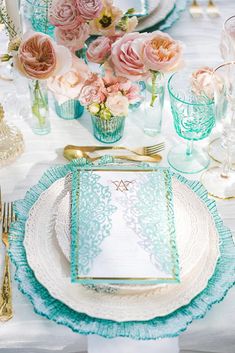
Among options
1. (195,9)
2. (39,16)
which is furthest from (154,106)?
(195,9)

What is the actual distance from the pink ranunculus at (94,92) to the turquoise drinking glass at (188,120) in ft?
0.55


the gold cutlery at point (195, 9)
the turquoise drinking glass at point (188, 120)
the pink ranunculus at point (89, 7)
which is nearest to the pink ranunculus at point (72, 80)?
the pink ranunculus at point (89, 7)

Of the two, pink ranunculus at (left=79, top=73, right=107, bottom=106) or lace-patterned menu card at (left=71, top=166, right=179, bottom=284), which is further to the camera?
pink ranunculus at (left=79, top=73, right=107, bottom=106)

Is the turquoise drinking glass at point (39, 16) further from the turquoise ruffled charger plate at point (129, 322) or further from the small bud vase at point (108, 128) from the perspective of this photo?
the turquoise ruffled charger plate at point (129, 322)

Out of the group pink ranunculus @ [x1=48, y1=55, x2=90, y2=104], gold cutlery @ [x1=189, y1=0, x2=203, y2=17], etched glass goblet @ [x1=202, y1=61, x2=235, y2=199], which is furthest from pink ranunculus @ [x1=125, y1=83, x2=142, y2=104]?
gold cutlery @ [x1=189, y1=0, x2=203, y2=17]

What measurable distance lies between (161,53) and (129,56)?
0.08 m

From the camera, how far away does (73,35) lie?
60.5 inches

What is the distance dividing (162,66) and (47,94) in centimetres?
41

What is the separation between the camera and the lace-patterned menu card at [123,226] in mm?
1272

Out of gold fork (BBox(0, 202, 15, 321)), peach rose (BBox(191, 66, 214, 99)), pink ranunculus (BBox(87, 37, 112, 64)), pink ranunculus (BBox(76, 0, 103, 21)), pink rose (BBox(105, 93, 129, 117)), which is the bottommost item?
gold fork (BBox(0, 202, 15, 321))

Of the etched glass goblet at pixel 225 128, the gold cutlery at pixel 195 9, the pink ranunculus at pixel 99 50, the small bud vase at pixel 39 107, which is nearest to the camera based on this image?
the etched glass goblet at pixel 225 128

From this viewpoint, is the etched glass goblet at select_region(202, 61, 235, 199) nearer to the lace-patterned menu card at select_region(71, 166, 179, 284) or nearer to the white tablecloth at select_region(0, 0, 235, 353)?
the white tablecloth at select_region(0, 0, 235, 353)

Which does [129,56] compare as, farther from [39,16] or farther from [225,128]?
[39,16]

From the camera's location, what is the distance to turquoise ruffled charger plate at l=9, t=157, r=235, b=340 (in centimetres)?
123
